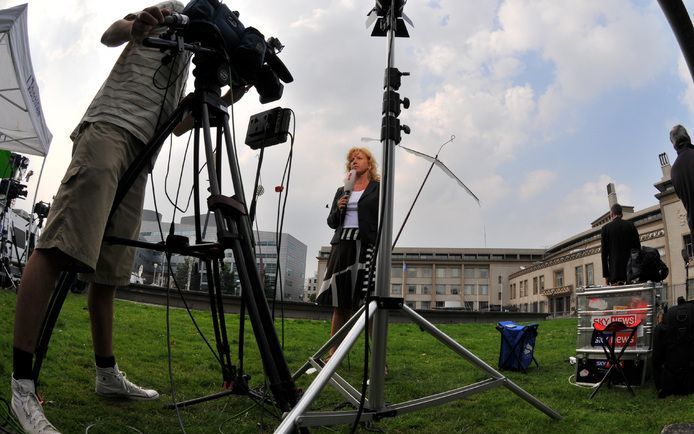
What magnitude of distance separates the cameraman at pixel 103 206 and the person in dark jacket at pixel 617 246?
18.8 feet

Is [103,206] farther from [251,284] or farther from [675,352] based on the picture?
[675,352]

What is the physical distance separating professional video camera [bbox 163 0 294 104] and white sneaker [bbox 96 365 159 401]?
67.4 inches

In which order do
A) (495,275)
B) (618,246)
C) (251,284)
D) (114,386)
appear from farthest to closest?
(495,275) < (618,246) < (114,386) < (251,284)

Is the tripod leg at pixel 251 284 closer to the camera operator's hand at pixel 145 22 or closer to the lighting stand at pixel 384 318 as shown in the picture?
the lighting stand at pixel 384 318

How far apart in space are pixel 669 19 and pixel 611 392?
11.3 feet

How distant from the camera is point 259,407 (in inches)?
106

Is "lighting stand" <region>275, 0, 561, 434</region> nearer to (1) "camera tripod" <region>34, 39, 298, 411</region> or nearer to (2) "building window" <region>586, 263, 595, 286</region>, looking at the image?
(1) "camera tripod" <region>34, 39, 298, 411</region>

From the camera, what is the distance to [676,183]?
4.12 meters

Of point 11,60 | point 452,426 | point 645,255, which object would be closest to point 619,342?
point 645,255

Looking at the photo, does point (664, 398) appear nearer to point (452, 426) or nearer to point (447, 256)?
point (452, 426)

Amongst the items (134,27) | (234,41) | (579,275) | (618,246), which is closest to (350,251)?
(234,41)

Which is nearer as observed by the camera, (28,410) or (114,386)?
(28,410)

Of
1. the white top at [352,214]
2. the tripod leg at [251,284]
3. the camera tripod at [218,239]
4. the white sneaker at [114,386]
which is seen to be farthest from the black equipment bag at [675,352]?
the white sneaker at [114,386]

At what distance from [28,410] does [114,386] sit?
2.57ft
